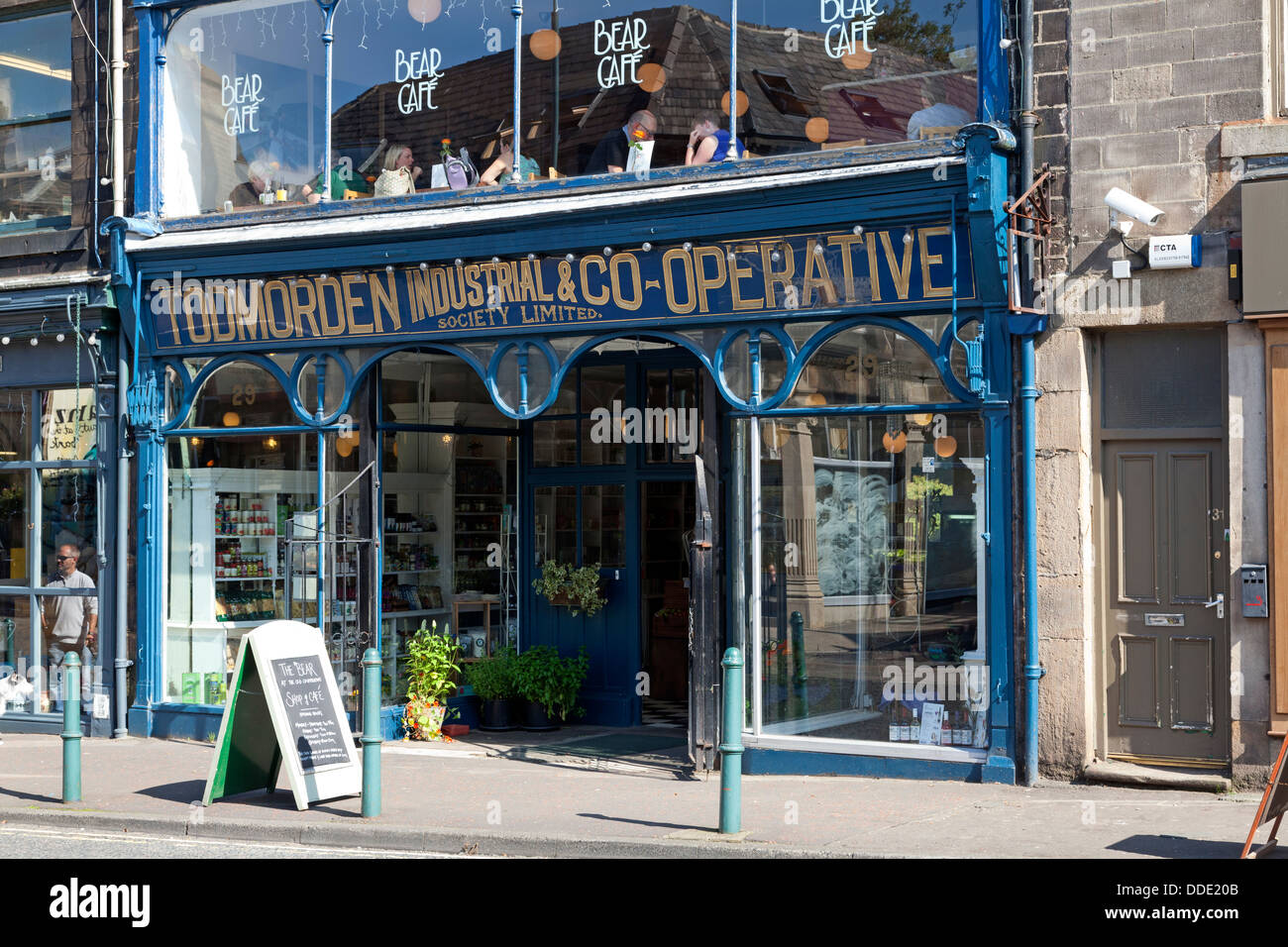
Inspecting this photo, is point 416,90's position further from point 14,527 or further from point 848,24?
point 14,527

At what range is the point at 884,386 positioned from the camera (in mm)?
10734

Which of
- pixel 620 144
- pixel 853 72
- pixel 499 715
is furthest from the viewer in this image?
pixel 499 715

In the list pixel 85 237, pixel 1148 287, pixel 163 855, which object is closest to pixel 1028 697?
pixel 1148 287

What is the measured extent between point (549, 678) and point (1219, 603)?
5.95 metres

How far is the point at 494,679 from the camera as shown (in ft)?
43.9

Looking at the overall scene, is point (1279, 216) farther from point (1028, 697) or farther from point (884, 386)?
point (1028, 697)

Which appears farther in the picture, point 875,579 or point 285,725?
point 875,579

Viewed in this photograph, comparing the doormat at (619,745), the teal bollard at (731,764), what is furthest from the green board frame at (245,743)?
the teal bollard at (731,764)

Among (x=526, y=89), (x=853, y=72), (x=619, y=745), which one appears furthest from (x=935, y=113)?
(x=619, y=745)

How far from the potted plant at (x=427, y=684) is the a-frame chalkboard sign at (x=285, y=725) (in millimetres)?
2875

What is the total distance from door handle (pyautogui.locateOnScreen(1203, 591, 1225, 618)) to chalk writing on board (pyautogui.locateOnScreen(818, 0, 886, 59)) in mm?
4645

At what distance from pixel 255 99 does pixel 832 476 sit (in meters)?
6.70

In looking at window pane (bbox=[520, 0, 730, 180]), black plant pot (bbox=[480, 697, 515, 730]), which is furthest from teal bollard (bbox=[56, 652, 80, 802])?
window pane (bbox=[520, 0, 730, 180])

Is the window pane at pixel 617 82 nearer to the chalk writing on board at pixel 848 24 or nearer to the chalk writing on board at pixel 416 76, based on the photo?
the chalk writing on board at pixel 848 24
